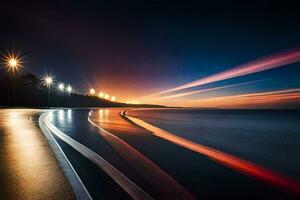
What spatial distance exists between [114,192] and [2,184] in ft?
8.50

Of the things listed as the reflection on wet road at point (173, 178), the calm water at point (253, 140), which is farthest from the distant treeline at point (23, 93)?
the reflection on wet road at point (173, 178)

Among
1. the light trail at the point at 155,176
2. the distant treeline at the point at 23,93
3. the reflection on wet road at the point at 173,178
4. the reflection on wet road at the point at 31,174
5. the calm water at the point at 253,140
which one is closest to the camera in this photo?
the reflection on wet road at the point at 31,174

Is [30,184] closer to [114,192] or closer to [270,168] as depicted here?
[114,192]

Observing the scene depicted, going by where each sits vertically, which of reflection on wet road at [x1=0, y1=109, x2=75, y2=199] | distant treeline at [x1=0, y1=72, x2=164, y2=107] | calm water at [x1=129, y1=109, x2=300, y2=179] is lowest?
calm water at [x1=129, y1=109, x2=300, y2=179]

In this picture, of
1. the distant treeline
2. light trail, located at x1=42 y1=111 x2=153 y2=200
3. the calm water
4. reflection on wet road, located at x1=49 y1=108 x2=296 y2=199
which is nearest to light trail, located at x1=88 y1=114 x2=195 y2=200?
reflection on wet road, located at x1=49 y1=108 x2=296 y2=199

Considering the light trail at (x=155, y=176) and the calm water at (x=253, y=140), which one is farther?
the calm water at (x=253, y=140)

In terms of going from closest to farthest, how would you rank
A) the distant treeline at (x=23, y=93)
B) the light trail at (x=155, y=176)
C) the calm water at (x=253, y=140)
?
the light trail at (x=155, y=176) → the calm water at (x=253, y=140) → the distant treeline at (x=23, y=93)

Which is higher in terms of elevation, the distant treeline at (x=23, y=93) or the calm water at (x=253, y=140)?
the distant treeline at (x=23, y=93)

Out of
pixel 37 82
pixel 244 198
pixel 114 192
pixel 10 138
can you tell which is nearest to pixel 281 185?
pixel 244 198

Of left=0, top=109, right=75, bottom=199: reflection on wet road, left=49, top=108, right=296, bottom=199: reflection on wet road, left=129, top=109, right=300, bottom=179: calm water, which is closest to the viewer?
left=0, top=109, right=75, bottom=199: reflection on wet road

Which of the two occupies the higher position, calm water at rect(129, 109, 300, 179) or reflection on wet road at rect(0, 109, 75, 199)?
reflection on wet road at rect(0, 109, 75, 199)

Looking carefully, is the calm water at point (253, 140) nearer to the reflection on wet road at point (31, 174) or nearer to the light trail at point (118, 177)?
the light trail at point (118, 177)

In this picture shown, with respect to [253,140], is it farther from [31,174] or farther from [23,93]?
[23,93]

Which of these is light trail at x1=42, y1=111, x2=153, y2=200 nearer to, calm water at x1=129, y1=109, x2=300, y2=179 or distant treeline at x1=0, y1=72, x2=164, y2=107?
calm water at x1=129, y1=109, x2=300, y2=179
